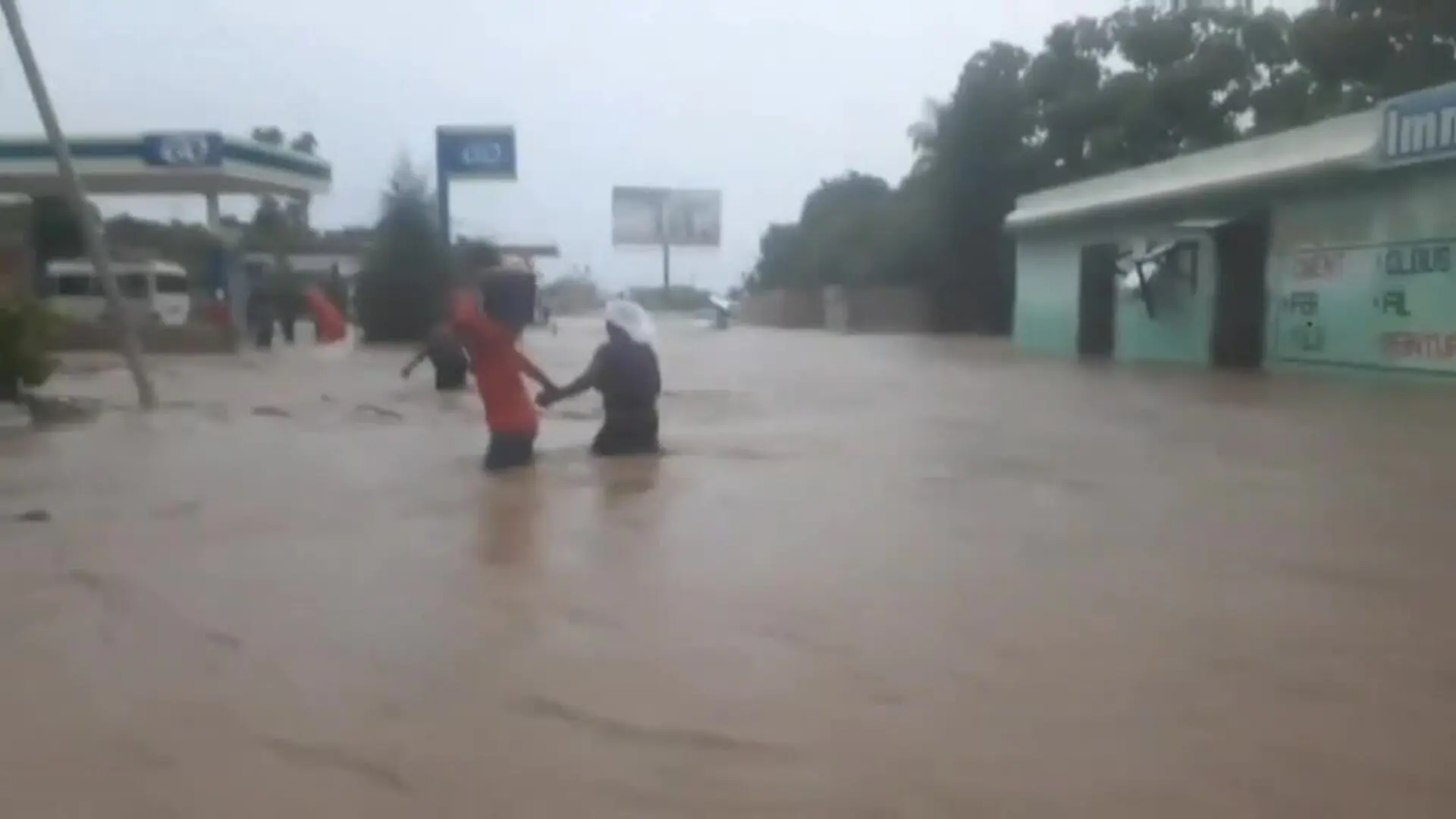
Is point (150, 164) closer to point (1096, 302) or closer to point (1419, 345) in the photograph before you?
point (1096, 302)

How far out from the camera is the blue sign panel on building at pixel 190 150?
37.0 metres

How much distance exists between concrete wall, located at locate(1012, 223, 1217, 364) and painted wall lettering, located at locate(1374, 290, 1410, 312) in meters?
4.85

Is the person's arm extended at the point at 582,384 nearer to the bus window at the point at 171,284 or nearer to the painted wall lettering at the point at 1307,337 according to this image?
the painted wall lettering at the point at 1307,337

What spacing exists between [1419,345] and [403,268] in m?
24.2

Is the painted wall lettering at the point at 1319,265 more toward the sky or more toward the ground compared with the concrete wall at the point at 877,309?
more toward the sky

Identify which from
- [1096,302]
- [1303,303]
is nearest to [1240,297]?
[1303,303]

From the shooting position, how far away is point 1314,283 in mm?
21719

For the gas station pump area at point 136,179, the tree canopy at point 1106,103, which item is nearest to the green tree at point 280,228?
→ the gas station pump area at point 136,179

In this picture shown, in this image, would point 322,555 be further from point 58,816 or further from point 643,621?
point 58,816

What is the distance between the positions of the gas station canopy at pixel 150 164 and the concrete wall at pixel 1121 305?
1855 cm

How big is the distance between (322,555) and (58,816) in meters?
3.57

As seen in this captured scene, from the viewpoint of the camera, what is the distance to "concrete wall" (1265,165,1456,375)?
60.7 ft

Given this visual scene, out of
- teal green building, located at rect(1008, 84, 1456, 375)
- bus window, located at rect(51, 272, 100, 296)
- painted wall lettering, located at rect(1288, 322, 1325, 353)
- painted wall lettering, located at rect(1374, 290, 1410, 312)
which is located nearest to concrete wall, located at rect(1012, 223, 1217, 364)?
teal green building, located at rect(1008, 84, 1456, 375)

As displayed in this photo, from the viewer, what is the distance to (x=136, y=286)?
3731 centimetres
